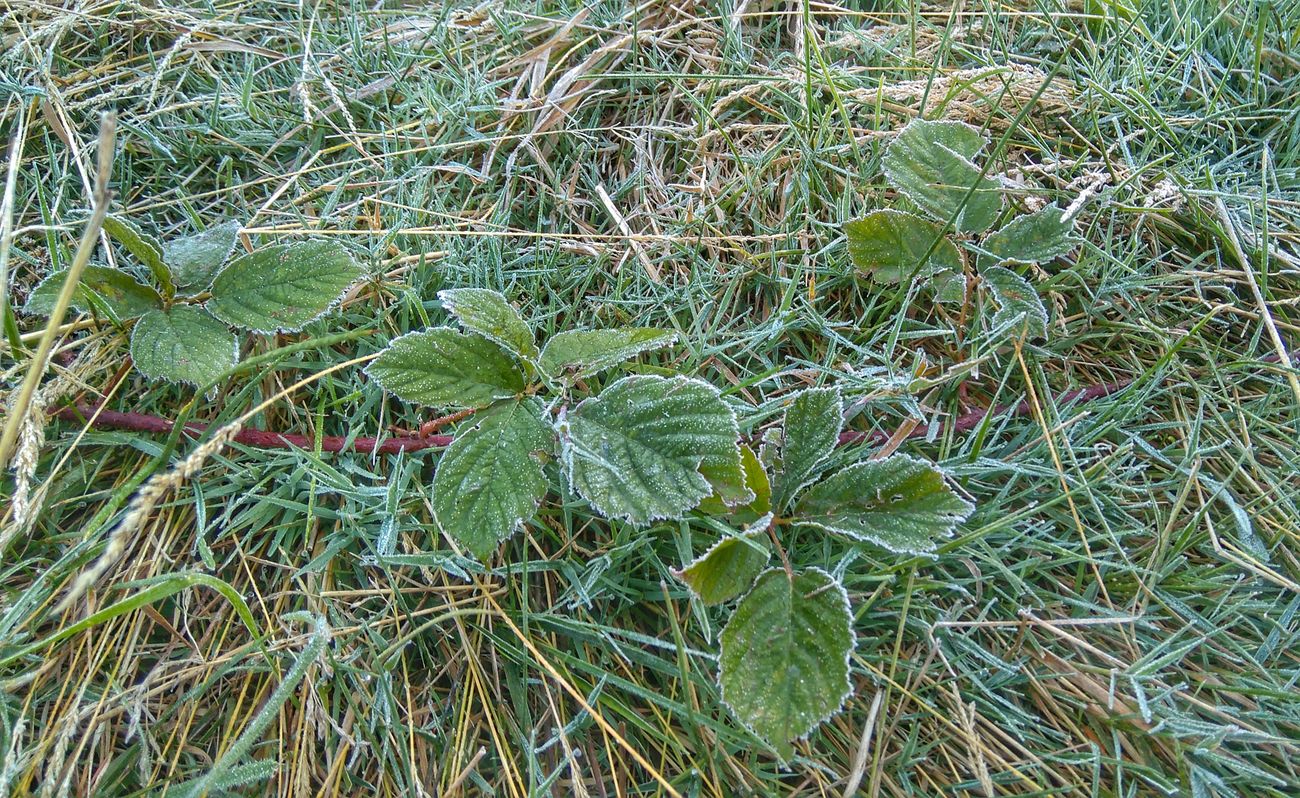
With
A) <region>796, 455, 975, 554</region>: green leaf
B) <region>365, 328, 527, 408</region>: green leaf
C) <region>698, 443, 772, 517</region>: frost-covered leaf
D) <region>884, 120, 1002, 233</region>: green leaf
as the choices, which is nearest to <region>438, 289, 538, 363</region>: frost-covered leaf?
<region>365, 328, 527, 408</region>: green leaf

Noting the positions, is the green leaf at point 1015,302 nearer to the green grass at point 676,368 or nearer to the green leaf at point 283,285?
the green grass at point 676,368

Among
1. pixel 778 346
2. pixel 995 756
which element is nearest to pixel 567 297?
pixel 778 346

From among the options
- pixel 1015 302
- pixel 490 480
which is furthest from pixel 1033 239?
pixel 490 480

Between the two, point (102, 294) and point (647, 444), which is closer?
point (647, 444)

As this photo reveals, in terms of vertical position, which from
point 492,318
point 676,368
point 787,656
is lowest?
point 787,656

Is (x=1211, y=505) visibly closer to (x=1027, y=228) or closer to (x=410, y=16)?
(x=1027, y=228)

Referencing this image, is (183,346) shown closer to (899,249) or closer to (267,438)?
(267,438)

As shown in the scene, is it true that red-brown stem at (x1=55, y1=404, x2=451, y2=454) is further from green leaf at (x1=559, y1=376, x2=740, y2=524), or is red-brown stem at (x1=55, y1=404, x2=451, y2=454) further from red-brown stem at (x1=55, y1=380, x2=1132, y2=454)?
green leaf at (x1=559, y1=376, x2=740, y2=524)
